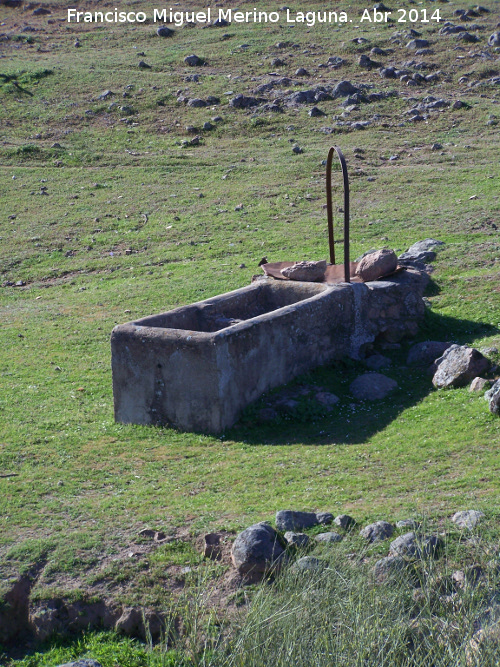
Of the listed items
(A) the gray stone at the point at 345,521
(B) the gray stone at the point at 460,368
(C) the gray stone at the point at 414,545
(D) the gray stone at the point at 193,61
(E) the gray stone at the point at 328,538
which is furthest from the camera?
(D) the gray stone at the point at 193,61

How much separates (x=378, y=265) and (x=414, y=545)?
5.02 metres

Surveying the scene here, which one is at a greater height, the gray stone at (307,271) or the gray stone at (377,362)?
the gray stone at (307,271)

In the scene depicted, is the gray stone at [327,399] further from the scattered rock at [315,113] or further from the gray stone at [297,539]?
the scattered rock at [315,113]

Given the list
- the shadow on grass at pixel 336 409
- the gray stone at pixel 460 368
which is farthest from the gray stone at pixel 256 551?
the gray stone at pixel 460 368

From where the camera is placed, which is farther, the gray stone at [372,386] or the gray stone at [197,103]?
the gray stone at [197,103]

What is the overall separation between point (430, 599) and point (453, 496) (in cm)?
128

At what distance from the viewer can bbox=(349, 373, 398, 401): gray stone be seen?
7841 mm

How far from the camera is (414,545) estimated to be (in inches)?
186

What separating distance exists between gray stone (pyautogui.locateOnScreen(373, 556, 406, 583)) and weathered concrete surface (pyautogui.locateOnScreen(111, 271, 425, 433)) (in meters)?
2.80

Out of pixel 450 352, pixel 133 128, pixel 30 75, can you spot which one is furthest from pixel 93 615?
pixel 30 75

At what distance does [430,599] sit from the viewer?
4297 mm

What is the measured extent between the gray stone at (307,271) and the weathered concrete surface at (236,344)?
1.26 ft

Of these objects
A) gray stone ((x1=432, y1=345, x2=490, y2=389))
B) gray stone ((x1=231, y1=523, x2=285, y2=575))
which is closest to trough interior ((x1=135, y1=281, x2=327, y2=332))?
gray stone ((x1=432, y1=345, x2=490, y2=389))

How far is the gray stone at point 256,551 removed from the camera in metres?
4.89
